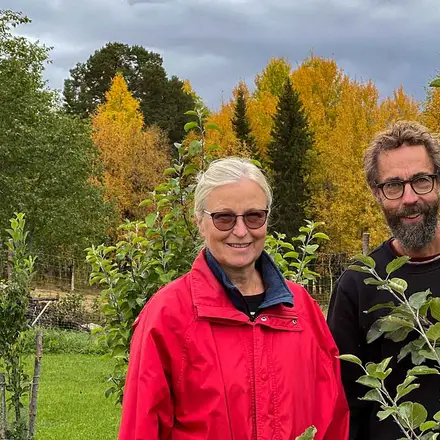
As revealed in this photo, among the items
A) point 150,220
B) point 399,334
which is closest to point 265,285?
point 399,334

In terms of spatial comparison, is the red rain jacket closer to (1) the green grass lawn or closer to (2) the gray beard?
(2) the gray beard

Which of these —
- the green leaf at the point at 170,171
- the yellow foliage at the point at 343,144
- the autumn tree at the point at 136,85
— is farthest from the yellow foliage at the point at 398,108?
the green leaf at the point at 170,171

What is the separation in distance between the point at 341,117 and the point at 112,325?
81.5 feet

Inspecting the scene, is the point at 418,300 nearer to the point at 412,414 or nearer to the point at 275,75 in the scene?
the point at 412,414

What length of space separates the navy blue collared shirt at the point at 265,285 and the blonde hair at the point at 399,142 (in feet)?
1.39

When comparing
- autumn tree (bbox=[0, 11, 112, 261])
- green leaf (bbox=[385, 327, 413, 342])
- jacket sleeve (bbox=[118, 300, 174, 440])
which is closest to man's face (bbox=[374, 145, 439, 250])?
green leaf (bbox=[385, 327, 413, 342])

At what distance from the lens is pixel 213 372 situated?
2.01 m

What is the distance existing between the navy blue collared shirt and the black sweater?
9.4 inches

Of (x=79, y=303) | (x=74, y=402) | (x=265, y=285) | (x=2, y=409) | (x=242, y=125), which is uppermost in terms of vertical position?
(x=242, y=125)

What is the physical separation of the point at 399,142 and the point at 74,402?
1095 cm

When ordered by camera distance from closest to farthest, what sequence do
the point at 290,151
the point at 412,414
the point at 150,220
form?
1. the point at 412,414
2. the point at 150,220
3. the point at 290,151

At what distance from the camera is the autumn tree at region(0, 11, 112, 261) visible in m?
23.8

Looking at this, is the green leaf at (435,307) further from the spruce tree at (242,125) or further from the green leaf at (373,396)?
the spruce tree at (242,125)

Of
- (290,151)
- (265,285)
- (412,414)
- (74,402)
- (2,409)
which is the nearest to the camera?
(412,414)
